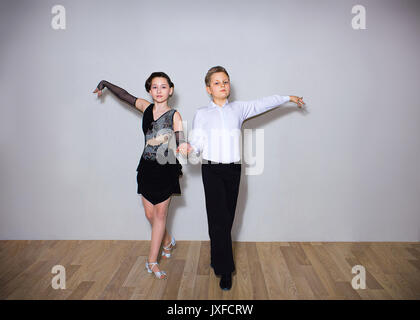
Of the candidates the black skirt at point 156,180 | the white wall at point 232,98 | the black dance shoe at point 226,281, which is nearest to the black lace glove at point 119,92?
the white wall at point 232,98

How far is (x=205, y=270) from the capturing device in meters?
2.33

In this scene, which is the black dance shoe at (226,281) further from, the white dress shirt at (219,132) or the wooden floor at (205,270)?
the white dress shirt at (219,132)

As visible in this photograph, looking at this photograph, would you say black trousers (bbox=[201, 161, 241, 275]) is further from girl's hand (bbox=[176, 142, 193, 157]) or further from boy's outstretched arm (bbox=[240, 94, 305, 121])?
boy's outstretched arm (bbox=[240, 94, 305, 121])

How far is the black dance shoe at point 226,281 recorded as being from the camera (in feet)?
6.79

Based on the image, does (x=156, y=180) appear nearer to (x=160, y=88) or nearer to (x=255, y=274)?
(x=160, y=88)

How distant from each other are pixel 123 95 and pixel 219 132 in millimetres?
834

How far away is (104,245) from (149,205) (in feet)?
2.38

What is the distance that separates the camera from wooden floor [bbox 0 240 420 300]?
203 centimetres

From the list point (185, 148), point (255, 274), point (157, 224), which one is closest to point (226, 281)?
point (255, 274)

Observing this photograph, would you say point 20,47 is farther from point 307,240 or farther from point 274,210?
point 307,240

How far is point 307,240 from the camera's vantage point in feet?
9.29

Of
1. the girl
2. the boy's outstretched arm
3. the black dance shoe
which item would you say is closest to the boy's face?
the boy's outstretched arm

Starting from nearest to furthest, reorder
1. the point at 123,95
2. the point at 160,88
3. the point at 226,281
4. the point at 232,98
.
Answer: the point at 226,281 → the point at 160,88 → the point at 123,95 → the point at 232,98

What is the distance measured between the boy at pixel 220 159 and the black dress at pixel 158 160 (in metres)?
0.19
